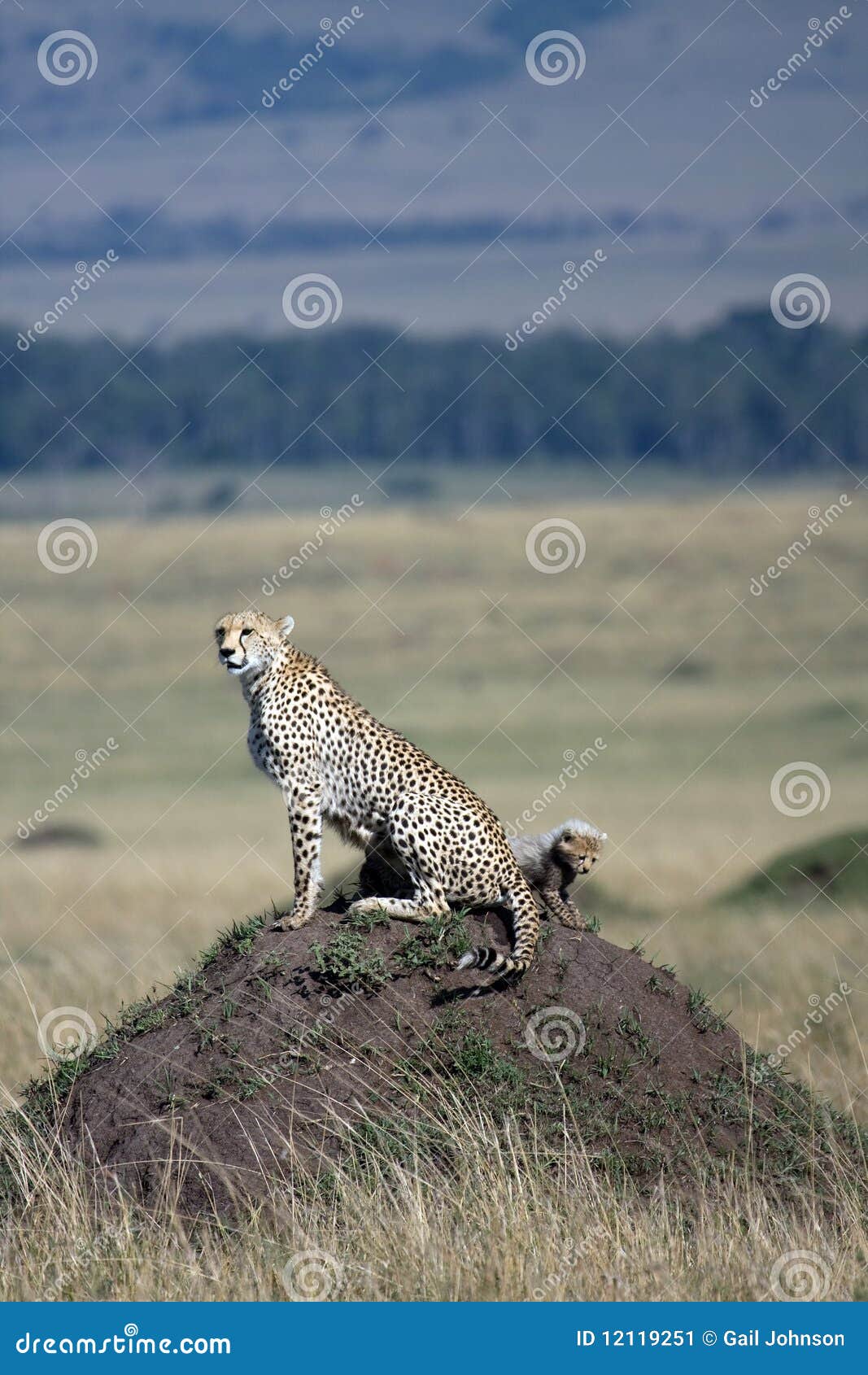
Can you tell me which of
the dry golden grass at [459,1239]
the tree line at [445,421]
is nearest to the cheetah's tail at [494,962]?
the dry golden grass at [459,1239]

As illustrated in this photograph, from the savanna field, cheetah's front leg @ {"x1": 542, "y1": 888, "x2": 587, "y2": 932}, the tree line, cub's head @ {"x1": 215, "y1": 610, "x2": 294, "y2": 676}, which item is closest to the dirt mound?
the savanna field

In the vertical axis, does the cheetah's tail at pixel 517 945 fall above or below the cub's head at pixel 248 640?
below

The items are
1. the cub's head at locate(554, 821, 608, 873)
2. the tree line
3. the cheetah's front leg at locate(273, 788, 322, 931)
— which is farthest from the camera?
the tree line

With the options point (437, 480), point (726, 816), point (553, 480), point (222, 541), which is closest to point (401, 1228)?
point (726, 816)

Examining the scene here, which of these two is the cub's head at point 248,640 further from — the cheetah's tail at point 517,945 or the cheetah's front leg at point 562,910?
the cheetah's front leg at point 562,910

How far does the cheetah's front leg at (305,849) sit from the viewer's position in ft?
31.5

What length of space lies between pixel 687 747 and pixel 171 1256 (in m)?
50.1

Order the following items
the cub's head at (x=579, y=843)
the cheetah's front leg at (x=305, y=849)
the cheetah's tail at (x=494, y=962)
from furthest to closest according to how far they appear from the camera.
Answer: the cub's head at (x=579, y=843) < the cheetah's front leg at (x=305, y=849) < the cheetah's tail at (x=494, y=962)

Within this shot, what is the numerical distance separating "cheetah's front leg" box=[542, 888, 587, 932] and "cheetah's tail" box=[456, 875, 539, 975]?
2.25 feet

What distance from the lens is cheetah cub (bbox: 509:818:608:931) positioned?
32.4 feet

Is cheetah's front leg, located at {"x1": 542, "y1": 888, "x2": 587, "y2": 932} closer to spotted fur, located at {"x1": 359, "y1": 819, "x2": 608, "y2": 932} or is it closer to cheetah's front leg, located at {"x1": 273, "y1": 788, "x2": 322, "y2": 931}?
spotted fur, located at {"x1": 359, "y1": 819, "x2": 608, "y2": 932}

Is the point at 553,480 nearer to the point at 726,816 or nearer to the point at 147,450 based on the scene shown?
the point at 147,450

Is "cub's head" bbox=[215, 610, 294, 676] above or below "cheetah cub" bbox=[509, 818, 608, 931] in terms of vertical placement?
above

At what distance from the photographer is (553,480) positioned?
168625 millimetres
